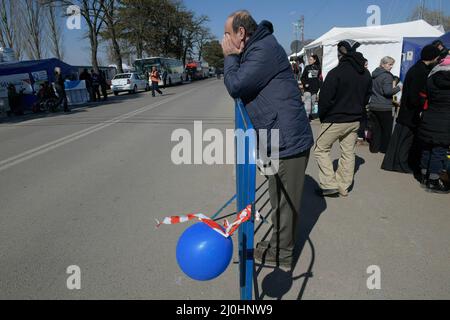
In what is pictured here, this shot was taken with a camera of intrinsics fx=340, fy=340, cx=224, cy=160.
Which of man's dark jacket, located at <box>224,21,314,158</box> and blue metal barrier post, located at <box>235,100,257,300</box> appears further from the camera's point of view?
man's dark jacket, located at <box>224,21,314,158</box>

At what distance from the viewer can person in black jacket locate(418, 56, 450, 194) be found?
432cm

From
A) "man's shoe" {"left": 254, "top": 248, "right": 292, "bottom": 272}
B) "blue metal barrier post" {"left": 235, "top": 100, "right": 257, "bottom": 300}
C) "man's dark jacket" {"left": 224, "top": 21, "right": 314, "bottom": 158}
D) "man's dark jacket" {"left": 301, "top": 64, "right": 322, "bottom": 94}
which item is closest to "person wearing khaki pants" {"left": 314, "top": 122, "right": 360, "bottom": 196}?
"man's shoe" {"left": 254, "top": 248, "right": 292, "bottom": 272}

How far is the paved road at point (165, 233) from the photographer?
2750 millimetres

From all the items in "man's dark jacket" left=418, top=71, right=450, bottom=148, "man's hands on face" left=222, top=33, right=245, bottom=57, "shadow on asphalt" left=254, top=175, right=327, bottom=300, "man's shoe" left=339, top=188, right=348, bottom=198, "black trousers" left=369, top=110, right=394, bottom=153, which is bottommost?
"shadow on asphalt" left=254, top=175, right=327, bottom=300

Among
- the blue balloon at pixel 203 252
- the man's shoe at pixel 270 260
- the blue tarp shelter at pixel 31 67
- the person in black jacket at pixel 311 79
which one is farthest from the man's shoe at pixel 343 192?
the blue tarp shelter at pixel 31 67

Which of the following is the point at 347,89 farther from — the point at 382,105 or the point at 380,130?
the point at 380,130

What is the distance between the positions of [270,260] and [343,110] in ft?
7.51

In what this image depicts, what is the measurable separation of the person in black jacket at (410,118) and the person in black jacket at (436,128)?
283 millimetres

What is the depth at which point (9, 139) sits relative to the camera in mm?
9156

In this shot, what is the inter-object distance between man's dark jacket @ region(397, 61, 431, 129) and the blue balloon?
430cm

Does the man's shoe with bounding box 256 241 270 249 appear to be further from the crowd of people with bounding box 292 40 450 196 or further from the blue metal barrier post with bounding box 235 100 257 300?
the crowd of people with bounding box 292 40 450 196
